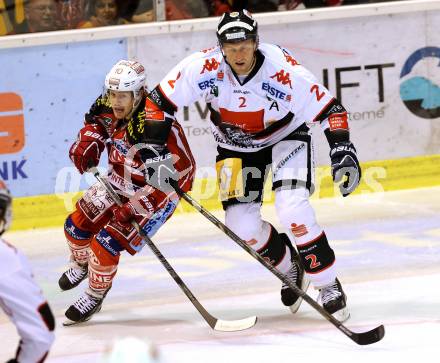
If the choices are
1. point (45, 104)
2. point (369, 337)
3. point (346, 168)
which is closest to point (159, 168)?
point (346, 168)

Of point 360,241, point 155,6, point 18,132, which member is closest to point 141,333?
point 360,241

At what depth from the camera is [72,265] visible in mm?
5969

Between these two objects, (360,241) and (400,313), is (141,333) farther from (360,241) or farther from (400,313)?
(360,241)

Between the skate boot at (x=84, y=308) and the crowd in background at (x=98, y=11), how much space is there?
250 centimetres

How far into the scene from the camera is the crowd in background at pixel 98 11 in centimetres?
753

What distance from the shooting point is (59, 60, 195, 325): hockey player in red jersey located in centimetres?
539

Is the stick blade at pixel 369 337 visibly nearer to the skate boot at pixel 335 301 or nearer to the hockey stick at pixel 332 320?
the hockey stick at pixel 332 320

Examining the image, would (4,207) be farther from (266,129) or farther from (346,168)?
(266,129)

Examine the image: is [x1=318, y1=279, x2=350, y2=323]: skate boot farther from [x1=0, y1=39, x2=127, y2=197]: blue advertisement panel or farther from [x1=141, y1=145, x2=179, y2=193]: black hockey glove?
[x1=0, y1=39, x2=127, y2=197]: blue advertisement panel

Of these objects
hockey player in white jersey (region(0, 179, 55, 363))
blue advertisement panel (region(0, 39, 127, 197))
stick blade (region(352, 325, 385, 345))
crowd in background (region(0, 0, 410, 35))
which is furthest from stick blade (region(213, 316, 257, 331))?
crowd in background (region(0, 0, 410, 35))

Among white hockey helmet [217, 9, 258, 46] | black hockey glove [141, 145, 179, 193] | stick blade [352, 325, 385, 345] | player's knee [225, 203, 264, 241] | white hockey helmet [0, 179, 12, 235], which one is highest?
white hockey helmet [217, 9, 258, 46]

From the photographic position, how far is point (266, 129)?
5344 millimetres

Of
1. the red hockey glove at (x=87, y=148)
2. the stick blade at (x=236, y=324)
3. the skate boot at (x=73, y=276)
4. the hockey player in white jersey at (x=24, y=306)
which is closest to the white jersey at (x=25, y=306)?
the hockey player in white jersey at (x=24, y=306)

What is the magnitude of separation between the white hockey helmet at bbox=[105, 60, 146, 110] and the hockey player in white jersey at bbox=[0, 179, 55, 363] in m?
Result: 2.13
